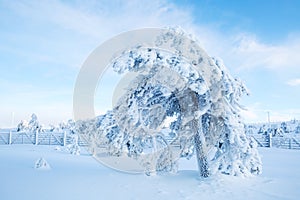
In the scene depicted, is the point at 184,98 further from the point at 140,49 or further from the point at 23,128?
the point at 23,128

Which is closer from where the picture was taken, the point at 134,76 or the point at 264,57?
the point at 134,76

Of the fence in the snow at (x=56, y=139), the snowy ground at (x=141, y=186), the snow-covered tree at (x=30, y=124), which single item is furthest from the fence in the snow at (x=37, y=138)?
the snow-covered tree at (x=30, y=124)

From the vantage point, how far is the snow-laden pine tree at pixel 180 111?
7.32 metres

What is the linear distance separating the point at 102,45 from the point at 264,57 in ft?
36.1

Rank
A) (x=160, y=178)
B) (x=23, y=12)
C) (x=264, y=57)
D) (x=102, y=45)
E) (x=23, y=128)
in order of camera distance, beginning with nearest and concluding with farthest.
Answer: (x=160, y=178) → (x=102, y=45) → (x=23, y=12) → (x=264, y=57) → (x=23, y=128)

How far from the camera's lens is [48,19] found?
13211 mm

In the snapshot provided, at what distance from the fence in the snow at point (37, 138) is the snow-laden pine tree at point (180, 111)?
17.9 meters

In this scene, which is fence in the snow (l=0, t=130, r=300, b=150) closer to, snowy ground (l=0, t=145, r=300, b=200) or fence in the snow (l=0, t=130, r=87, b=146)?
fence in the snow (l=0, t=130, r=87, b=146)

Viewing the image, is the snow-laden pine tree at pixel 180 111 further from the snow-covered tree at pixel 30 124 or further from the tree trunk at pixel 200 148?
the snow-covered tree at pixel 30 124

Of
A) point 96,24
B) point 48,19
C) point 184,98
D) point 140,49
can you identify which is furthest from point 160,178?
point 48,19

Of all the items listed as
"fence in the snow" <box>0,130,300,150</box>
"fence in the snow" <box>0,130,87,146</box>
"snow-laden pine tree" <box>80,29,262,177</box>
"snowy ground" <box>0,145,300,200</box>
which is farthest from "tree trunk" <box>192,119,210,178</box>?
"fence in the snow" <box>0,130,87,146</box>

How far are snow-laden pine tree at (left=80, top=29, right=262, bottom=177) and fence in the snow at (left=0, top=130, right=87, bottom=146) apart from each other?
17944 millimetres

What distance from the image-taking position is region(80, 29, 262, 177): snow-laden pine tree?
24.0ft

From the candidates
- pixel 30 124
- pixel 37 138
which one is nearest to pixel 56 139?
pixel 37 138
